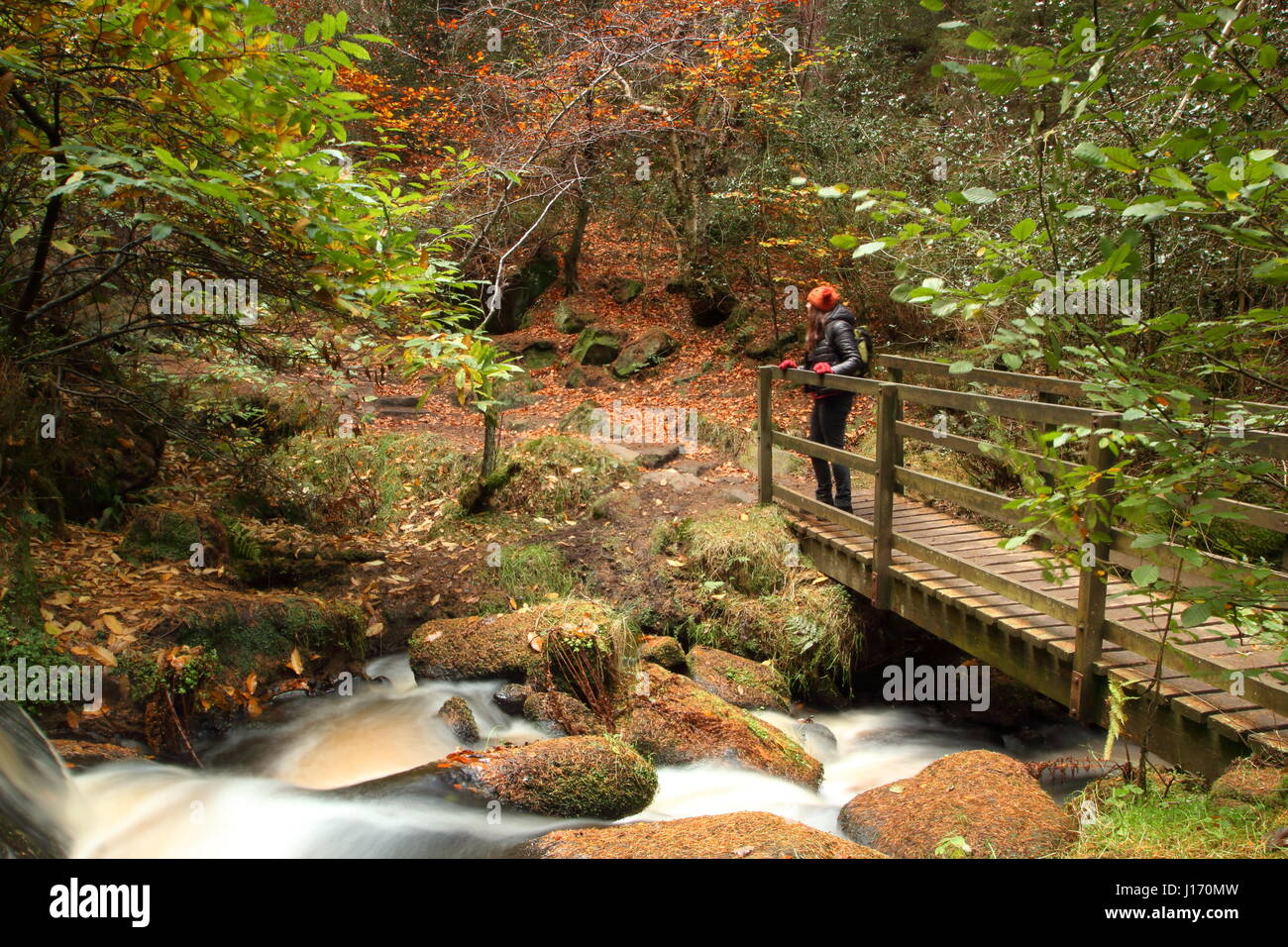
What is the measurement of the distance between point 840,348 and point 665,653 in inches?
121

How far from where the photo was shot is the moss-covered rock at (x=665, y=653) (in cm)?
666

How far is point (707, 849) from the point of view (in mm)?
4039

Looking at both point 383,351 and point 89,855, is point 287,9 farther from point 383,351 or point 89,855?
point 89,855

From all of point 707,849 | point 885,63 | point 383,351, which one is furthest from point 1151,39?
point 885,63

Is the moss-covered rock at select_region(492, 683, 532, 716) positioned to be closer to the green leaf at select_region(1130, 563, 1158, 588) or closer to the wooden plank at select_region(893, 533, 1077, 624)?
the wooden plank at select_region(893, 533, 1077, 624)

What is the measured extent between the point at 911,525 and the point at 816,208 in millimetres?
7021

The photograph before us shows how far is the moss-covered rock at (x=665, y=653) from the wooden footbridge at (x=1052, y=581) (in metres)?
1.64

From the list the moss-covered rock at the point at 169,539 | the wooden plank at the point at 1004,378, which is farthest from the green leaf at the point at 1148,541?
the moss-covered rock at the point at 169,539

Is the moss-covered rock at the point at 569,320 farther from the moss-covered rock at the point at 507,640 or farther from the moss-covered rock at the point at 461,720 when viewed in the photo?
the moss-covered rock at the point at 461,720

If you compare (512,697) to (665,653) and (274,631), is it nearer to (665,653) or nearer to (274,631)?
(665,653)

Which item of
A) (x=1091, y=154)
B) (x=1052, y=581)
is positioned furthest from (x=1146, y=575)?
(x=1091, y=154)

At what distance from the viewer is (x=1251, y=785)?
3.72 m

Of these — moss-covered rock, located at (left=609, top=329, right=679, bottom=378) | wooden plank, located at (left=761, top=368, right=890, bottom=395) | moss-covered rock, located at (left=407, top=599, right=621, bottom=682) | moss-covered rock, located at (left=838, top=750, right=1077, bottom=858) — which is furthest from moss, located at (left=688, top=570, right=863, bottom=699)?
moss-covered rock, located at (left=609, top=329, right=679, bottom=378)

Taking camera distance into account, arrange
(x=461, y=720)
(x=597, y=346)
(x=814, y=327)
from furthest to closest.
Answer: (x=597, y=346), (x=814, y=327), (x=461, y=720)
